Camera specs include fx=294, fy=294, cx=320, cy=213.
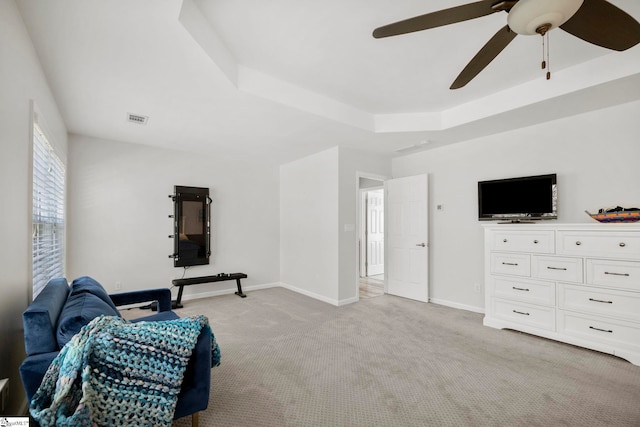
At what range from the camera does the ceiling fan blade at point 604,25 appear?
4.59 ft

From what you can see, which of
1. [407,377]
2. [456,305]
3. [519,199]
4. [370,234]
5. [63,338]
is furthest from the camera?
[370,234]

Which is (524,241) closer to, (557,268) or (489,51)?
(557,268)

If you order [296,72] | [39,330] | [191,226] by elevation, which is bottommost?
[39,330]

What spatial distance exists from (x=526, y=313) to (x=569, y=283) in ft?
1.75

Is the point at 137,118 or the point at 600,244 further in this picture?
the point at 137,118

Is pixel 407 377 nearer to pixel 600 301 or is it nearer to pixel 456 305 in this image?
pixel 600 301

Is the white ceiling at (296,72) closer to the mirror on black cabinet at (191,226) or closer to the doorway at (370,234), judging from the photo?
the mirror on black cabinet at (191,226)

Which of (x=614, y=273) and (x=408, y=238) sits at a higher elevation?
(x=408, y=238)

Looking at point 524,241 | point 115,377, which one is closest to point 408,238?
point 524,241

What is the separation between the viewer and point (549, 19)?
53.9 inches

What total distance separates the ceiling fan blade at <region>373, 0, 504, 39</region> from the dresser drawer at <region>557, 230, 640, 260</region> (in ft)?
8.16

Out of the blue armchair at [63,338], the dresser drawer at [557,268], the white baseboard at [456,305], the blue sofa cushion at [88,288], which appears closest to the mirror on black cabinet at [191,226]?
the blue sofa cushion at [88,288]

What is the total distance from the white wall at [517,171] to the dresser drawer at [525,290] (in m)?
0.61

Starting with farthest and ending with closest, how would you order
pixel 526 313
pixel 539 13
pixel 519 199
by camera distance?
pixel 519 199 < pixel 526 313 < pixel 539 13
